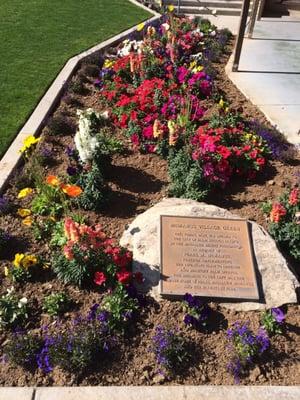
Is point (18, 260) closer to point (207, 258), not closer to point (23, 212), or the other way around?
point (23, 212)

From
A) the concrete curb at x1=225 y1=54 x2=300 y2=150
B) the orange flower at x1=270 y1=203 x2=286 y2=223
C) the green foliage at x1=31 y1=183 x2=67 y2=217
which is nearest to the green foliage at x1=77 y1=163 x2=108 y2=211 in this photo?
the green foliage at x1=31 y1=183 x2=67 y2=217

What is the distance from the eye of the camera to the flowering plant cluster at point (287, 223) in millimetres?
4512

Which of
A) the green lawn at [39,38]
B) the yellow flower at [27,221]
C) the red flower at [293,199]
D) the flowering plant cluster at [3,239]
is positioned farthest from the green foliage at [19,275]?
the red flower at [293,199]

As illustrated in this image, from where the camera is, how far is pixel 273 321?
383cm

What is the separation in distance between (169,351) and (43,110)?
15.3 ft

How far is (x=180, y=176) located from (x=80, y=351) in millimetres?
2576

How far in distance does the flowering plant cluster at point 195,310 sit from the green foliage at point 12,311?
1.45 meters

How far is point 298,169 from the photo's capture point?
18.9 ft

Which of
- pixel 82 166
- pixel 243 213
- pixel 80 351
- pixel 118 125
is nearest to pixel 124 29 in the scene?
pixel 118 125

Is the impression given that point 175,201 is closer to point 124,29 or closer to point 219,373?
point 219,373

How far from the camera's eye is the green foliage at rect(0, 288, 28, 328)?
3782 millimetres

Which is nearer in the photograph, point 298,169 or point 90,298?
point 90,298

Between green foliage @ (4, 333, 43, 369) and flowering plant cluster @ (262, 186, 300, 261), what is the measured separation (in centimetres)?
270

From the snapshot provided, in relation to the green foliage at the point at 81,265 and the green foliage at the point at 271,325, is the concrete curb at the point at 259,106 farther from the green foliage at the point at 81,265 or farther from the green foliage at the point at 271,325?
the green foliage at the point at 81,265
